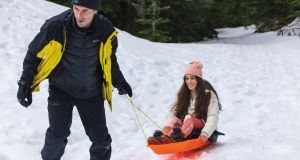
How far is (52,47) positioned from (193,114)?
256cm

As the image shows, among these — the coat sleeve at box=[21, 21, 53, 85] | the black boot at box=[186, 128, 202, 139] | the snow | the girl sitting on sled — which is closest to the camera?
the coat sleeve at box=[21, 21, 53, 85]

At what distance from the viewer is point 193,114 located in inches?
233

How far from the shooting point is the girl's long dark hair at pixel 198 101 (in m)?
5.80

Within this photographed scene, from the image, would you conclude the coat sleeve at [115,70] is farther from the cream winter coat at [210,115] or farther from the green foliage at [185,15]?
the green foliage at [185,15]

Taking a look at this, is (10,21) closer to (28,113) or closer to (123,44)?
(123,44)

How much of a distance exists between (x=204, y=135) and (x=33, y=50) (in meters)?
2.45

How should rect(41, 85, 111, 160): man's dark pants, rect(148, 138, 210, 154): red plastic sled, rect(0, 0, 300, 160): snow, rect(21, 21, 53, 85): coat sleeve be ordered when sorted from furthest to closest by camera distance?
rect(0, 0, 300, 160): snow
rect(148, 138, 210, 154): red plastic sled
rect(41, 85, 111, 160): man's dark pants
rect(21, 21, 53, 85): coat sleeve

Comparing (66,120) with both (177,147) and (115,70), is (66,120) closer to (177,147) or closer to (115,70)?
(115,70)

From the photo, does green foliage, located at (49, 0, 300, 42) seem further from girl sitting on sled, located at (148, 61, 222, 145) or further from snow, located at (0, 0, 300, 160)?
girl sitting on sled, located at (148, 61, 222, 145)

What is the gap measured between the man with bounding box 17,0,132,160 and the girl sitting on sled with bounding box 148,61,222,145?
43.9 inches

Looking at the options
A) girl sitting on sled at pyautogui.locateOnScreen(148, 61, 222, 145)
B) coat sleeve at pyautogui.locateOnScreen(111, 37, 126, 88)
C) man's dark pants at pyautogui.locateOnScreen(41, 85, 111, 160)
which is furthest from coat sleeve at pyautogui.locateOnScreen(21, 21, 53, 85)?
girl sitting on sled at pyautogui.locateOnScreen(148, 61, 222, 145)

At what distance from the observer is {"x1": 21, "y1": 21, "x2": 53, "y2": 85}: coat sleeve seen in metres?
3.96

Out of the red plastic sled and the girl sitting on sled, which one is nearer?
the red plastic sled

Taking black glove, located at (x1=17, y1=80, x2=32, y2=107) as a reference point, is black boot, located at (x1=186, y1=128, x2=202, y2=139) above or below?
below
